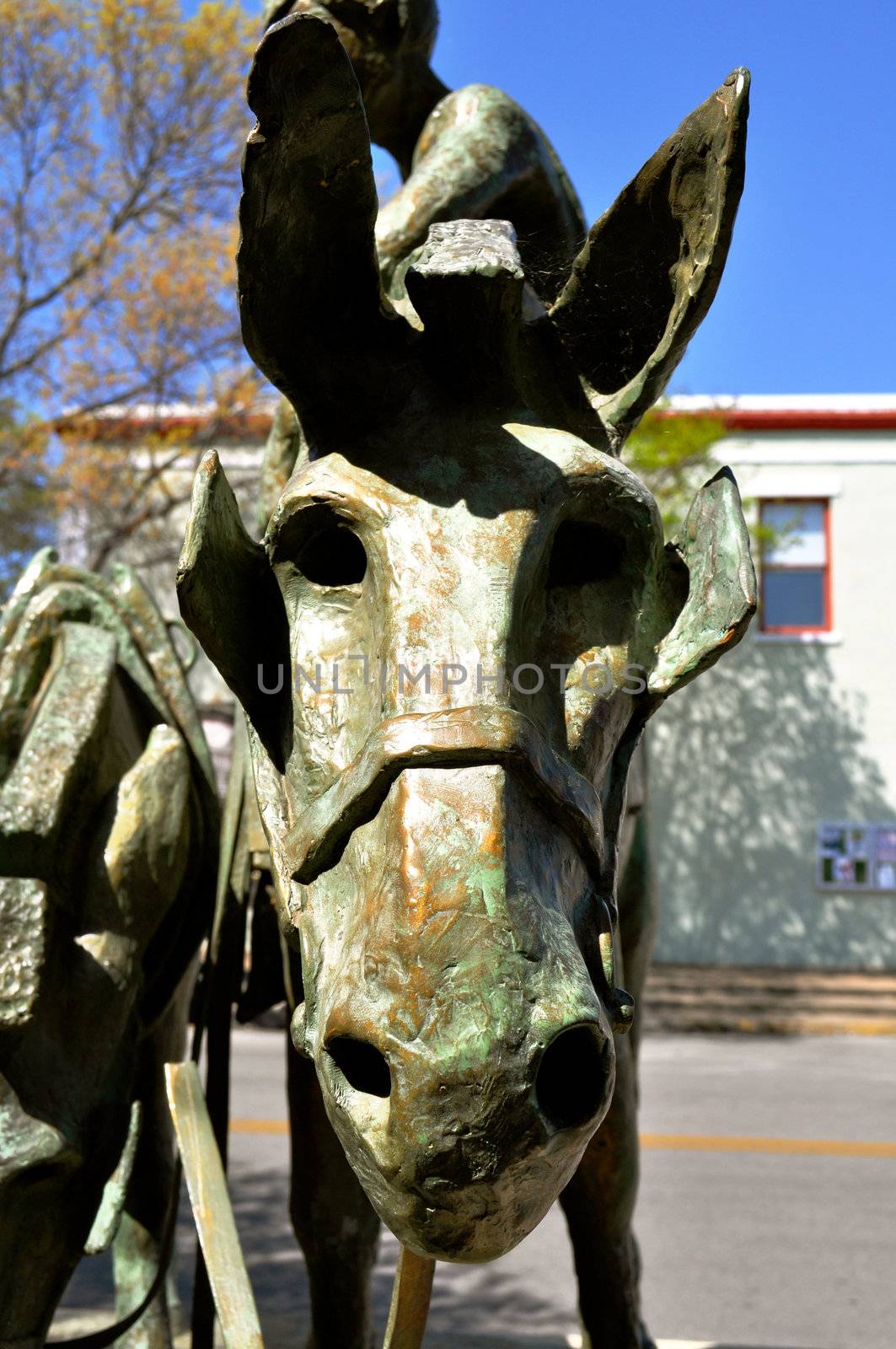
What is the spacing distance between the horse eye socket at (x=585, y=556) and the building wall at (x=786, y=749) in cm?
1459

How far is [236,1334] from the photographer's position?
2000 mm

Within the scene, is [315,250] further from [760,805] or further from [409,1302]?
[760,805]

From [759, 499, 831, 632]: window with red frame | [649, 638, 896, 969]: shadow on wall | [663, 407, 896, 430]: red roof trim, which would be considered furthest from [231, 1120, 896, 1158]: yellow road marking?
[663, 407, 896, 430]: red roof trim

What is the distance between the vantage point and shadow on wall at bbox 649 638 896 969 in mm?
16109

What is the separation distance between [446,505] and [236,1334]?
1261 millimetres

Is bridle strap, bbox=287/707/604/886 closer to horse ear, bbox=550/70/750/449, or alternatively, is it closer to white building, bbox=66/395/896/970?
horse ear, bbox=550/70/750/449

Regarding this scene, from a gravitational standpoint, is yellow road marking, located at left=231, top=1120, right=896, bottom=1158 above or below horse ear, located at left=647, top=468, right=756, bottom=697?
below

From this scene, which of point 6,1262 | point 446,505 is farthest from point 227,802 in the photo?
point 446,505

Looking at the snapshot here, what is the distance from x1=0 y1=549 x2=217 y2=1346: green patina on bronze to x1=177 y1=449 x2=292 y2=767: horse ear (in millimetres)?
684

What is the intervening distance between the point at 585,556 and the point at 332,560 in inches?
13.2

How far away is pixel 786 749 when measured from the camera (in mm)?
16359

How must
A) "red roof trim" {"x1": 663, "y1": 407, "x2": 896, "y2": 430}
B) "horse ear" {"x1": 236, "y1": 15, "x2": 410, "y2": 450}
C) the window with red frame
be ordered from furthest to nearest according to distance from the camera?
the window with red frame < "red roof trim" {"x1": 663, "y1": 407, "x2": 896, "y2": 430} < "horse ear" {"x1": 236, "y1": 15, "x2": 410, "y2": 450}

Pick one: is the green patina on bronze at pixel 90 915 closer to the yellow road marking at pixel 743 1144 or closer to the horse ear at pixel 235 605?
the horse ear at pixel 235 605

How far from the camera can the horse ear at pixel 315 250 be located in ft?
5.37
